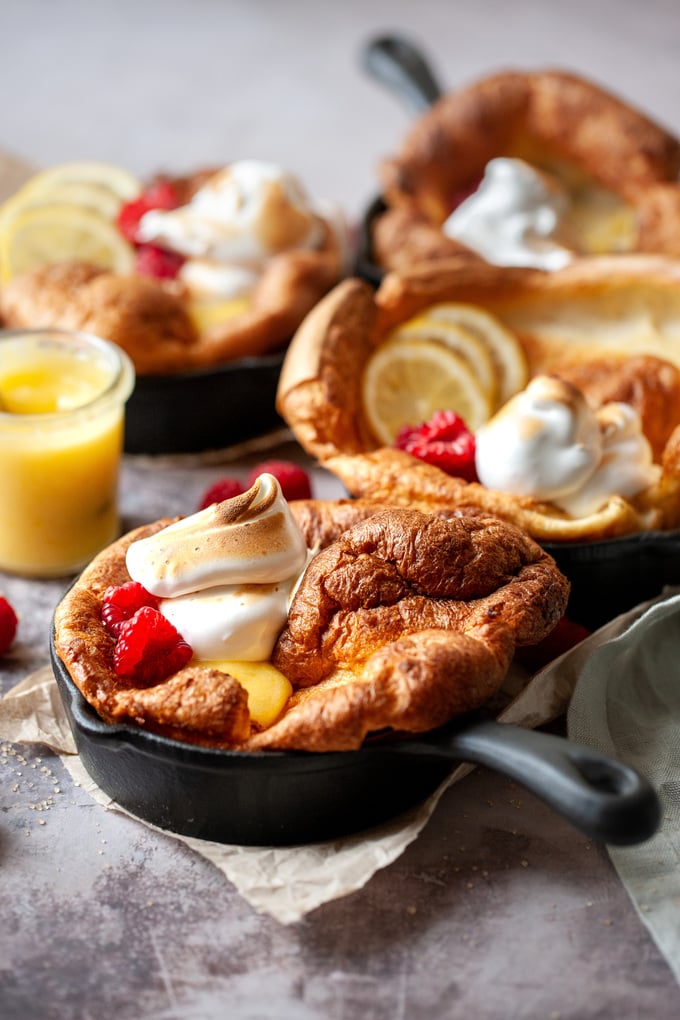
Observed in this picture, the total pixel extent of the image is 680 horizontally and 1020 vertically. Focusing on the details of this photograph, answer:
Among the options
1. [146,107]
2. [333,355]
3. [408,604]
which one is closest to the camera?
[408,604]

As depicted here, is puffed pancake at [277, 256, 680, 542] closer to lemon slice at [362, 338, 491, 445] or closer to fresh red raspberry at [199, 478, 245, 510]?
lemon slice at [362, 338, 491, 445]

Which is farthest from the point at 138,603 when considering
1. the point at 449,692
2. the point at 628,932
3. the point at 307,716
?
the point at 628,932

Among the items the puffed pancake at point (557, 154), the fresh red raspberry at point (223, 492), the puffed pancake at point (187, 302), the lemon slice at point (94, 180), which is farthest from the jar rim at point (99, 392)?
the puffed pancake at point (557, 154)

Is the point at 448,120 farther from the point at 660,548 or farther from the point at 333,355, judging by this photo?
the point at 660,548

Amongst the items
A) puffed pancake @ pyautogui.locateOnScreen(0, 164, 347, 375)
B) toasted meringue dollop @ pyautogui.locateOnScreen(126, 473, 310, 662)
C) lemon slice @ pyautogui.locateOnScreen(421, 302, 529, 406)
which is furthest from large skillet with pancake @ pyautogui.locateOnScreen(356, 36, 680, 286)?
toasted meringue dollop @ pyautogui.locateOnScreen(126, 473, 310, 662)

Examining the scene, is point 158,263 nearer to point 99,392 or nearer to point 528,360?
point 99,392

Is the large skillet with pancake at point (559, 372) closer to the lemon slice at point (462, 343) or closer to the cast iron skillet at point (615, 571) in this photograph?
the cast iron skillet at point (615, 571)
